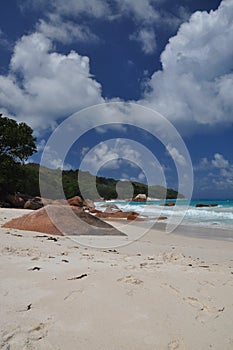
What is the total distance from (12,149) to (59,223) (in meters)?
18.1

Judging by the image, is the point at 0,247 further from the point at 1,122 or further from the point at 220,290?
the point at 1,122

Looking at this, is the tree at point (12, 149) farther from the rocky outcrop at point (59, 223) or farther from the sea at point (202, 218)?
the rocky outcrop at point (59, 223)

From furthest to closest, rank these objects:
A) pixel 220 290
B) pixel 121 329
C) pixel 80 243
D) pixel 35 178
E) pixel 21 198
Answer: pixel 35 178, pixel 21 198, pixel 80 243, pixel 220 290, pixel 121 329

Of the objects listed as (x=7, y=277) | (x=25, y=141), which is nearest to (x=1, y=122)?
(x=25, y=141)

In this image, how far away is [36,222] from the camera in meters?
7.28

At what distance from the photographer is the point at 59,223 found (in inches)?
283

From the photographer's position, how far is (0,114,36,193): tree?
71.7 feet

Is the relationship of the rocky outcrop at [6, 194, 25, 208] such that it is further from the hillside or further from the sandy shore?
the sandy shore

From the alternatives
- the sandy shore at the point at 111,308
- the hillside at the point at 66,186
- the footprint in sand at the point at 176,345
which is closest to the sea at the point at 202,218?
the hillside at the point at 66,186

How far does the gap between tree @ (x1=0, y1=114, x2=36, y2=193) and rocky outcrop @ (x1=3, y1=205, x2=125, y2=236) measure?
1567cm

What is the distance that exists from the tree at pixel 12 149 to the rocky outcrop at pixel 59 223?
1567 cm

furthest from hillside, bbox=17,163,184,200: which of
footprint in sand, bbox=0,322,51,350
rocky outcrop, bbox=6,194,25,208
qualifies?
footprint in sand, bbox=0,322,51,350

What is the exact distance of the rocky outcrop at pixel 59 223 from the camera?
709 centimetres

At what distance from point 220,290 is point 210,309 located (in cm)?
55
